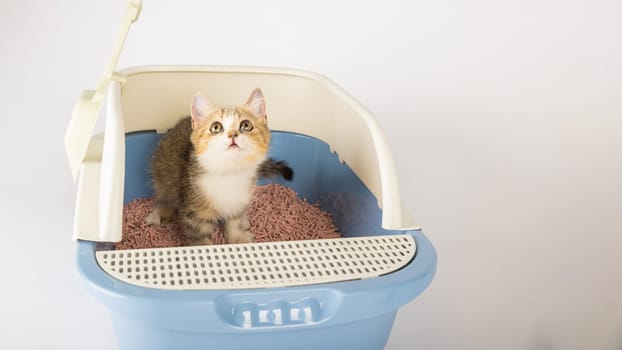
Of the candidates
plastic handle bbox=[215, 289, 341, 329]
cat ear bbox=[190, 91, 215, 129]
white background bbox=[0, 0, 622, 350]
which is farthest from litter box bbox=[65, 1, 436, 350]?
white background bbox=[0, 0, 622, 350]

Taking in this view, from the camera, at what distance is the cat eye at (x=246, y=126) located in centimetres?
91

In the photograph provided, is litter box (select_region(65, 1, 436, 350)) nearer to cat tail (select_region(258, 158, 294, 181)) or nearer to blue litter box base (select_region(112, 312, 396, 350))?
blue litter box base (select_region(112, 312, 396, 350))

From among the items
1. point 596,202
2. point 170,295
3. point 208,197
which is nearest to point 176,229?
point 208,197

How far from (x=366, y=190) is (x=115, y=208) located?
41 cm

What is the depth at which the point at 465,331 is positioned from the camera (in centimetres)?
143

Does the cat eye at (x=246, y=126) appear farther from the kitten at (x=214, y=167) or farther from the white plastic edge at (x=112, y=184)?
the white plastic edge at (x=112, y=184)

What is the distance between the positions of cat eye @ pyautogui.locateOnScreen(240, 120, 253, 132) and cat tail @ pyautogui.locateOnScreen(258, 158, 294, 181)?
A: 189 mm

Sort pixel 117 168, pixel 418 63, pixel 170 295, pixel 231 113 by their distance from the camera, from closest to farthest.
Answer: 1. pixel 170 295
2. pixel 117 168
3. pixel 231 113
4. pixel 418 63

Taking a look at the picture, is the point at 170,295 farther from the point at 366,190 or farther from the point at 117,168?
the point at 366,190

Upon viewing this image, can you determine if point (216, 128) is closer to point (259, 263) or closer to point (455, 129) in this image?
point (259, 263)

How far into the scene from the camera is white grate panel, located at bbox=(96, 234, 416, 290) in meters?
0.66

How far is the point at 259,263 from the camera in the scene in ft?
2.34

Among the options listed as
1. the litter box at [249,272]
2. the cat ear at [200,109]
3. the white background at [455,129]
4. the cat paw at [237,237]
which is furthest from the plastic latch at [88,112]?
the white background at [455,129]

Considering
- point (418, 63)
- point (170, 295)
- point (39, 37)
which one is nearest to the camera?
point (170, 295)
